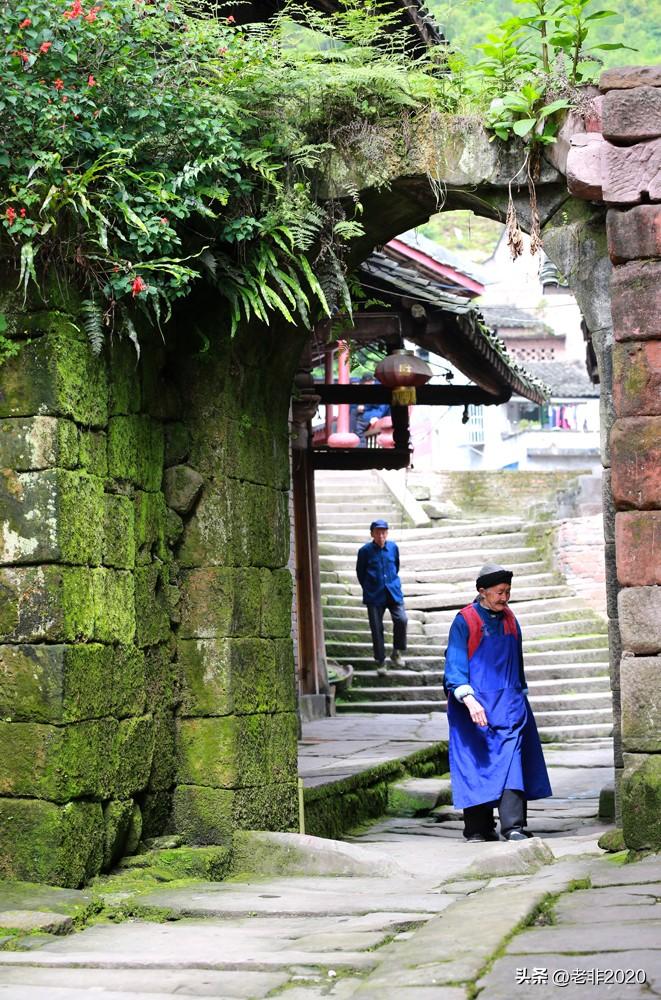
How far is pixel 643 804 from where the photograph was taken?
19.8ft

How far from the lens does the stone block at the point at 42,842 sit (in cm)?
587

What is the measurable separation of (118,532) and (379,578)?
392 inches

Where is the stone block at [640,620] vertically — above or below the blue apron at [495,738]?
above

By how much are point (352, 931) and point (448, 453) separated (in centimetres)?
3611

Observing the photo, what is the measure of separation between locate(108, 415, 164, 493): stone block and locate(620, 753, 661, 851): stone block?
289 centimetres

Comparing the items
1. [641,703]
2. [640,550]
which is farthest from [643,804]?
[640,550]

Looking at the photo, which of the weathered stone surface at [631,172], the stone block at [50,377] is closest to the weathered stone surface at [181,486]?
the stone block at [50,377]

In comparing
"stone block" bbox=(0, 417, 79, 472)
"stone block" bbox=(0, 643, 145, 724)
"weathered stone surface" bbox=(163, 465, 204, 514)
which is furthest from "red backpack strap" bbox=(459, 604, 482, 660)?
"stone block" bbox=(0, 417, 79, 472)

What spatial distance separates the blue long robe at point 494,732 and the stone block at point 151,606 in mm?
1935

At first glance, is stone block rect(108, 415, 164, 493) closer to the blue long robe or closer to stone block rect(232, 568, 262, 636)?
stone block rect(232, 568, 262, 636)

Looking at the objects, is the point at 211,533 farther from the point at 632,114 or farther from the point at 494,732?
the point at 632,114

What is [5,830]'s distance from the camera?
19.6 ft

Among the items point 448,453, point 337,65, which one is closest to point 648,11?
point 448,453

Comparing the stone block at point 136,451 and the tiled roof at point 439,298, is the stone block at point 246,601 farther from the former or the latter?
the tiled roof at point 439,298
